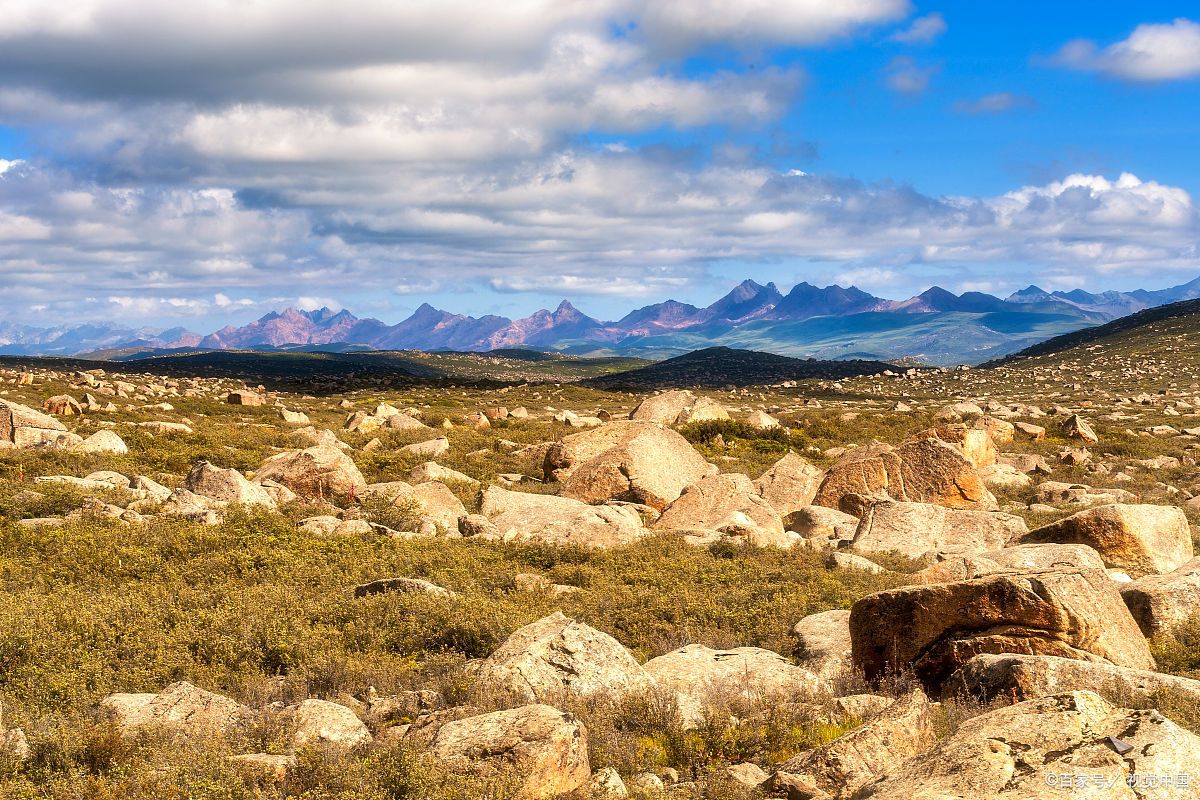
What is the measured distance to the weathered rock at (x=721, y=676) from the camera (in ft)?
31.1

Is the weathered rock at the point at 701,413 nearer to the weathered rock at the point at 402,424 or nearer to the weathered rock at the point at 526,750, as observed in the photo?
the weathered rock at the point at 402,424

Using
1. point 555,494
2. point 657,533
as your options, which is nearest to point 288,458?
point 555,494

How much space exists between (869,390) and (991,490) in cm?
6954

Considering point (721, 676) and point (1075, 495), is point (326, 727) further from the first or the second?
point (1075, 495)

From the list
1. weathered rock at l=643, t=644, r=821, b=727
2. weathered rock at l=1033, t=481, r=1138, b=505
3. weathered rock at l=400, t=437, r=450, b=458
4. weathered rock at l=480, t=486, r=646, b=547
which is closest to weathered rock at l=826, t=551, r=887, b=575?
weathered rock at l=480, t=486, r=646, b=547

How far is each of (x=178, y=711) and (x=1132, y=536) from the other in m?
18.0

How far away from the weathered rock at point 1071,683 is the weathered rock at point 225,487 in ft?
53.3

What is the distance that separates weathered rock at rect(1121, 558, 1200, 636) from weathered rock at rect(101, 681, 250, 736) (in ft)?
44.4

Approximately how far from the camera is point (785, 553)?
18.2m

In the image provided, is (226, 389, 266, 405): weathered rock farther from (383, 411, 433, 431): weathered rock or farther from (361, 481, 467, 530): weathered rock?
(361, 481, 467, 530): weathered rock

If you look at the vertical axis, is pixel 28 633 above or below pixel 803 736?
above

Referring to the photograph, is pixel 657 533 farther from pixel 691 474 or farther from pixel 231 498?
pixel 231 498

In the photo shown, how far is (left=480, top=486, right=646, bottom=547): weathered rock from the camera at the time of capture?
62.1 feet

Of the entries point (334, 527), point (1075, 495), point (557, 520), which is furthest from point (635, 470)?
point (1075, 495)
